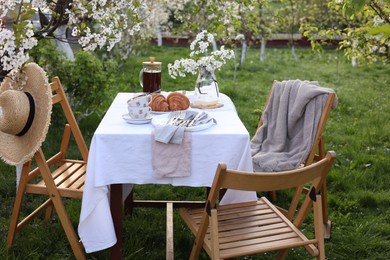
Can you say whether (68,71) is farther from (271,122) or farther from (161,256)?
(161,256)

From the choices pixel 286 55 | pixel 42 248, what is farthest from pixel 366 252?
pixel 286 55

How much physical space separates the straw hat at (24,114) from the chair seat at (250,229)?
92cm

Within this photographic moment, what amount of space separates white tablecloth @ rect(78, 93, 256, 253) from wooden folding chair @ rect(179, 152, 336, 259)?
10.0 inches

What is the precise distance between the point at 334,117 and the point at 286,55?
6.04 m

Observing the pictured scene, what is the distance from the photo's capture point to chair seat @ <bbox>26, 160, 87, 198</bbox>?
296 centimetres

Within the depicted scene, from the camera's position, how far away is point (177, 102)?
323 centimetres

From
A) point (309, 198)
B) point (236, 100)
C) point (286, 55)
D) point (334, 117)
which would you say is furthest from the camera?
point (286, 55)

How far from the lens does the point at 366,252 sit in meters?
3.32

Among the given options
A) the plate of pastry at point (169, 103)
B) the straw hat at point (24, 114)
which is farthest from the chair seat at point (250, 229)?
the straw hat at point (24, 114)

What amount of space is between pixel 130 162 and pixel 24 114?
2.24 feet

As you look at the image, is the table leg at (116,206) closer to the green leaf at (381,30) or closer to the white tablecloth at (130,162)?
the white tablecloth at (130,162)

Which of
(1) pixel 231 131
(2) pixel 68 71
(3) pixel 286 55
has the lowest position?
(3) pixel 286 55

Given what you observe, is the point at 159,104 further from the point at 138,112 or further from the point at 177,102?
the point at 138,112

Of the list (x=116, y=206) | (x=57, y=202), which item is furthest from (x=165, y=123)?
(x=57, y=202)
